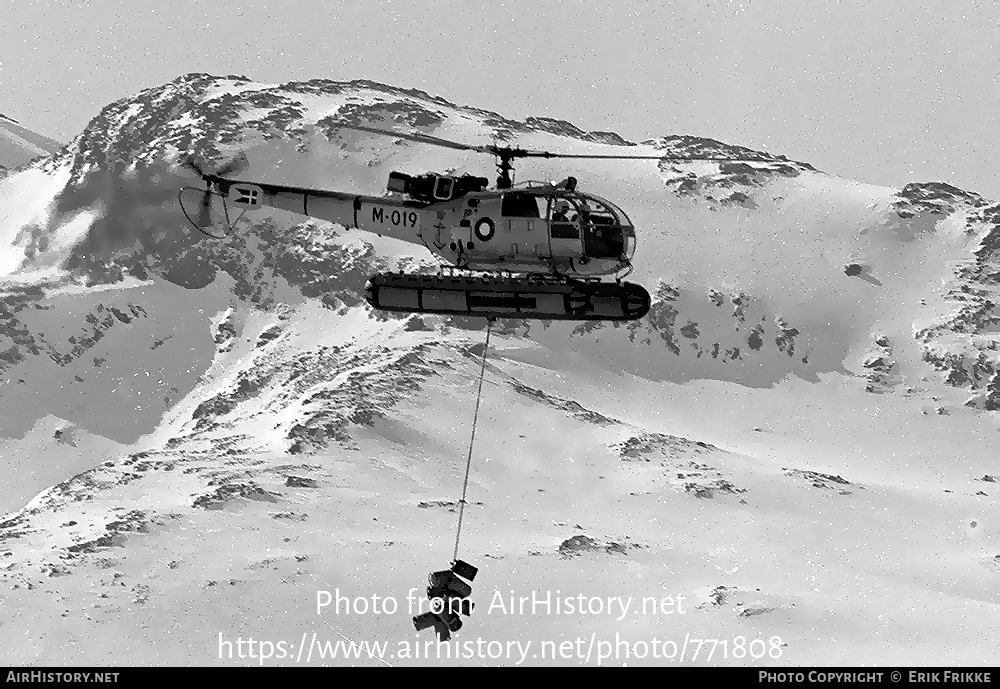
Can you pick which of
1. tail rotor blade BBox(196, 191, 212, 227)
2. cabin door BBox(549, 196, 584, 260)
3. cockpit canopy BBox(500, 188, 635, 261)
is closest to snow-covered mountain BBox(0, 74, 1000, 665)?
cockpit canopy BBox(500, 188, 635, 261)

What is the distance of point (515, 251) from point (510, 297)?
1.51m

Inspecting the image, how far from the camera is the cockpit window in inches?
1417

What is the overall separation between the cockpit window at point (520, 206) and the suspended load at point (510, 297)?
206cm

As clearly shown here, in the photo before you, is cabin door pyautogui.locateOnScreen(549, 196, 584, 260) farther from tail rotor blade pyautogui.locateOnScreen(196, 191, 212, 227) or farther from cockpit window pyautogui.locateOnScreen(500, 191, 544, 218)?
tail rotor blade pyautogui.locateOnScreen(196, 191, 212, 227)

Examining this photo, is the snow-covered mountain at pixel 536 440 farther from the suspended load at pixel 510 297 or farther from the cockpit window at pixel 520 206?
the cockpit window at pixel 520 206

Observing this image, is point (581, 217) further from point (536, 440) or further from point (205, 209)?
point (536, 440)

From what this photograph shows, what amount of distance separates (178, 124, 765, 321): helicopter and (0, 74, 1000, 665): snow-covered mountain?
23.8 metres

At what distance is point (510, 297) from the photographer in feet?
119

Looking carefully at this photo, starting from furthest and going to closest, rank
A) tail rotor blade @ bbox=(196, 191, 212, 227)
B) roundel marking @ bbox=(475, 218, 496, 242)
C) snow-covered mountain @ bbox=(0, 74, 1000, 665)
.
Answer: snow-covered mountain @ bbox=(0, 74, 1000, 665) < tail rotor blade @ bbox=(196, 191, 212, 227) < roundel marking @ bbox=(475, 218, 496, 242)
